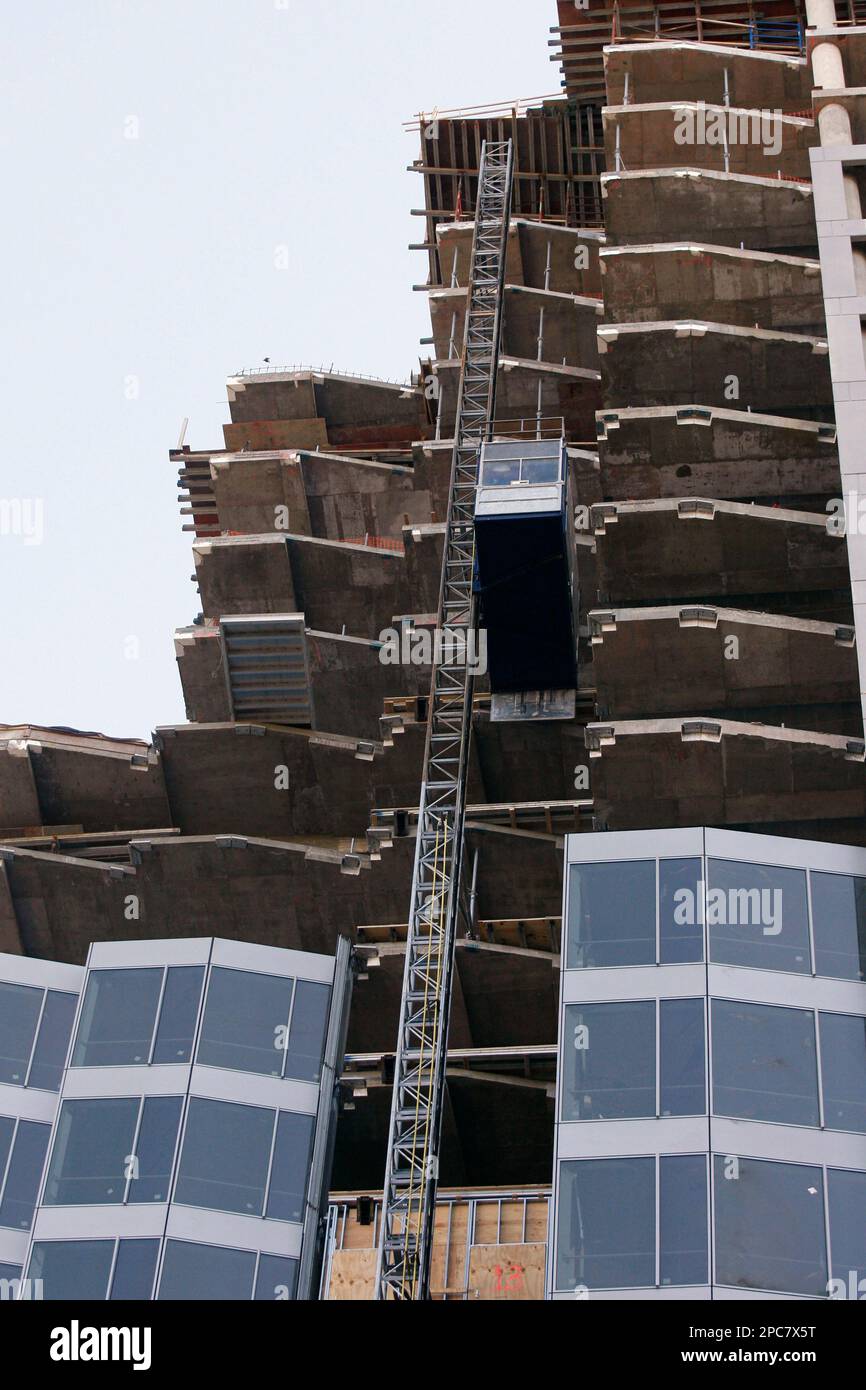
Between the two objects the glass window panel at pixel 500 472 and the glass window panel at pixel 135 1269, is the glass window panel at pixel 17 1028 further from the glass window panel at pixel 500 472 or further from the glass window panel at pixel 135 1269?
the glass window panel at pixel 500 472

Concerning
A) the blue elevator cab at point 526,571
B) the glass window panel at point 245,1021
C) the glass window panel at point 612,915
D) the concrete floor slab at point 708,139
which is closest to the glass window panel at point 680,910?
the glass window panel at point 612,915

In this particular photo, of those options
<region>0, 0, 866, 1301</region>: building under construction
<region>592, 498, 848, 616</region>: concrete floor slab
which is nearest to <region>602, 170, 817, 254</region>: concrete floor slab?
<region>0, 0, 866, 1301</region>: building under construction

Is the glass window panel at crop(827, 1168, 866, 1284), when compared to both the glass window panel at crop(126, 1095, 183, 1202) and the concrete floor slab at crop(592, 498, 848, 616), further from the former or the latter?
the concrete floor slab at crop(592, 498, 848, 616)

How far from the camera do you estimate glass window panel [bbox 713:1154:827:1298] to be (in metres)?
32.3

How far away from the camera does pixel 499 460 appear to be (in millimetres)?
49062

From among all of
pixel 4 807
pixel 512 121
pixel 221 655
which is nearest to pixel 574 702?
pixel 221 655

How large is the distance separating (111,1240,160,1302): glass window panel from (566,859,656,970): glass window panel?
9.06m

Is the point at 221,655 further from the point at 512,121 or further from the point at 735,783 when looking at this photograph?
the point at 512,121

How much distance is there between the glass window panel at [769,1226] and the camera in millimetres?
32312

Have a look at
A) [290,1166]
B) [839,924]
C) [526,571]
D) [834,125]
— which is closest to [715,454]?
[526,571]

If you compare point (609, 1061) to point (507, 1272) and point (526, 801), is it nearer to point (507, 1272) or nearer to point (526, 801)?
point (507, 1272)

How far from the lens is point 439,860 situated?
149 ft
